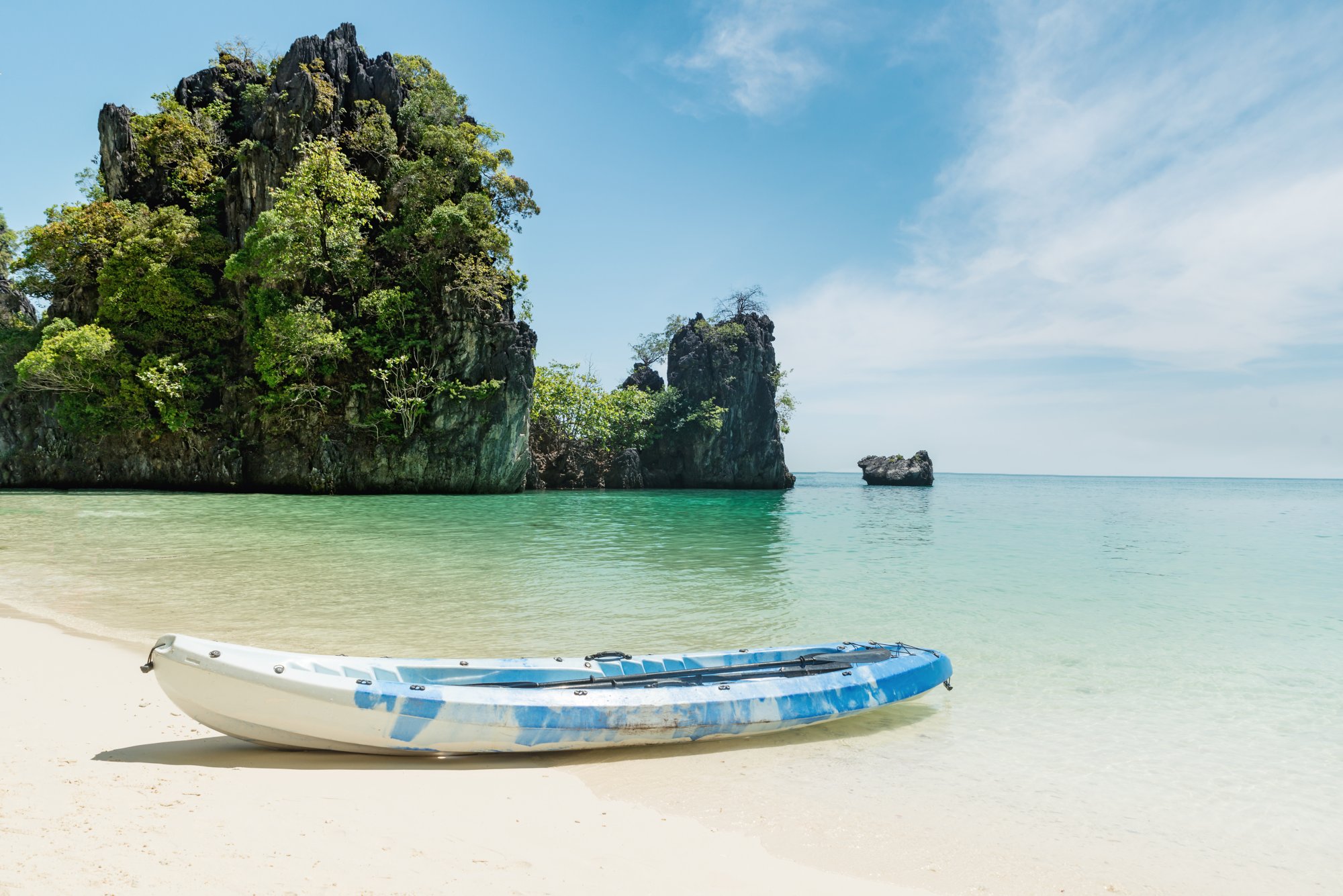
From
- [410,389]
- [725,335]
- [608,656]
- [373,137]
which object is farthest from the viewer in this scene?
A: [725,335]

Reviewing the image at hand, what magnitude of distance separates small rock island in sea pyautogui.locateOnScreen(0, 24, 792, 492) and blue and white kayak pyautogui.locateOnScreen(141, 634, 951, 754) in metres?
27.5

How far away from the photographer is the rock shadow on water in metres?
3.72

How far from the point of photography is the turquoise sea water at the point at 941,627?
3.93 metres

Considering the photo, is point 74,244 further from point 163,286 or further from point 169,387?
point 169,387

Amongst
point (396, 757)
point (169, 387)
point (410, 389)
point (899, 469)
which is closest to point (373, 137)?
point (410, 389)

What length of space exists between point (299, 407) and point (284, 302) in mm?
4687

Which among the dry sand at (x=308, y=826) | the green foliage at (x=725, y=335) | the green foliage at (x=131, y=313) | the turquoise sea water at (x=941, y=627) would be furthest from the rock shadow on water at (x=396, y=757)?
the green foliage at (x=725, y=335)

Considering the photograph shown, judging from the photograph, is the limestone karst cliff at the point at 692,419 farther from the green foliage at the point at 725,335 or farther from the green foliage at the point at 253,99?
the green foliage at the point at 253,99

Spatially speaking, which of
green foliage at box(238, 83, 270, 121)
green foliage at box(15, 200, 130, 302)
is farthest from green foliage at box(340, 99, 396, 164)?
green foliage at box(15, 200, 130, 302)

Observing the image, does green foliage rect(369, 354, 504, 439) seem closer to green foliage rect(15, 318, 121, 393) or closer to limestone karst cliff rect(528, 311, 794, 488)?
green foliage rect(15, 318, 121, 393)

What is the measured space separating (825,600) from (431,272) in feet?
89.5

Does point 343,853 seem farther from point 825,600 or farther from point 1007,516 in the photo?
point 1007,516

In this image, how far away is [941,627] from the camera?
8.64 metres

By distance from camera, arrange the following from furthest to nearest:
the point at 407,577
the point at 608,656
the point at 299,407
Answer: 1. the point at 299,407
2. the point at 407,577
3. the point at 608,656
